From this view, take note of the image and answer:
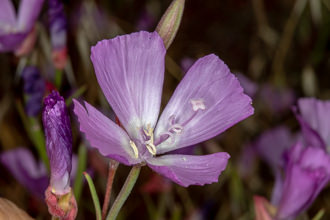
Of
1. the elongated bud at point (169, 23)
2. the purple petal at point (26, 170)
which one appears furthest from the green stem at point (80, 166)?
the elongated bud at point (169, 23)

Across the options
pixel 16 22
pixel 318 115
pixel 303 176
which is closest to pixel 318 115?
pixel 318 115

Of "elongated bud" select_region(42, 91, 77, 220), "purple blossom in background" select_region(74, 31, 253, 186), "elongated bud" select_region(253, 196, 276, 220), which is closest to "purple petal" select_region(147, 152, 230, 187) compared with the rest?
"purple blossom in background" select_region(74, 31, 253, 186)

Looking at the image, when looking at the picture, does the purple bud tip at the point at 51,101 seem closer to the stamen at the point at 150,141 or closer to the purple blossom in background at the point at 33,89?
the stamen at the point at 150,141

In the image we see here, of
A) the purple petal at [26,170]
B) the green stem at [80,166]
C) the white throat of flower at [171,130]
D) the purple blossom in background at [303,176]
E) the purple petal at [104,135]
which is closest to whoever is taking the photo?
the purple petal at [104,135]

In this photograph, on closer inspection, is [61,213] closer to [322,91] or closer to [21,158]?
[21,158]

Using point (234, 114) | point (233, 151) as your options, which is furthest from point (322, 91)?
point (234, 114)

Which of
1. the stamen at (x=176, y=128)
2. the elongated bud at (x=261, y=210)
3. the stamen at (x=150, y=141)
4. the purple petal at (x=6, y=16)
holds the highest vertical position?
the stamen at (x=150, y=141)

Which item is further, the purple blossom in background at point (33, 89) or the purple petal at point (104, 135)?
the purple blossom in background at point (33, 89)
